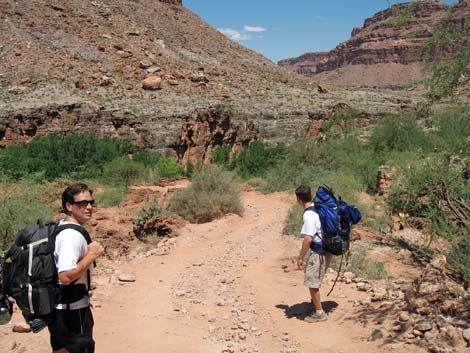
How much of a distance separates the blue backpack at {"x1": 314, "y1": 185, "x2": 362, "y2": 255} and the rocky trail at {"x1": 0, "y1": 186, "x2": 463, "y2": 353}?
82 cm

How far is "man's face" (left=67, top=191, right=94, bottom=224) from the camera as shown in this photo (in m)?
3.11

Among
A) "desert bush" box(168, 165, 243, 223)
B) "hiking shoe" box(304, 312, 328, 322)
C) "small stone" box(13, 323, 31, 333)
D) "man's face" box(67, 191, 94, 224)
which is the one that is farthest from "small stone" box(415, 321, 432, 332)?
"desert bush" box(168, 165, 243, 223)

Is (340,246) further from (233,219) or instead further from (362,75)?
(362,75)

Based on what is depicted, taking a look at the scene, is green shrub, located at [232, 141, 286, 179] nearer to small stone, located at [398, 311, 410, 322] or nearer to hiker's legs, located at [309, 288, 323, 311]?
hiker's legs, located at [309, 288, 323, 311]

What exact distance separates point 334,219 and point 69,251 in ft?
8.54

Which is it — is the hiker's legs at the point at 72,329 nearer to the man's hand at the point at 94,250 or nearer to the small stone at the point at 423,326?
the man's hand at the point at 94,250

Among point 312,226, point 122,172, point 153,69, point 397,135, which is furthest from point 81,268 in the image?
point 153,69

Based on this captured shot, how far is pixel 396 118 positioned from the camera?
53.7 ft

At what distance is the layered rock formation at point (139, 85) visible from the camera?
17875mm

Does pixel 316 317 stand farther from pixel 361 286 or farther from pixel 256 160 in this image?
pixel 256 160

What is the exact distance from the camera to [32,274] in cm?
287

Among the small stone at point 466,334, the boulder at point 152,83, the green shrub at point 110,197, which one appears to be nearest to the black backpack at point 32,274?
the small stone at point 466,334

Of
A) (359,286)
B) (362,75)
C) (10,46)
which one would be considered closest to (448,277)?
(359,286)

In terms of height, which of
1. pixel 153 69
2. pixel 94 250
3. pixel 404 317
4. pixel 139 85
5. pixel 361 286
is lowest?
pixel 361 286
